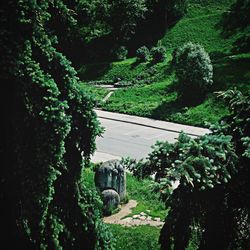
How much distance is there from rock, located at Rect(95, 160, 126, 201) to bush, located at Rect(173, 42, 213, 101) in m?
13.4

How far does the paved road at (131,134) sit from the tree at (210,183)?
13.4 metres

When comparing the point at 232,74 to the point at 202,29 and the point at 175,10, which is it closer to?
the point at 202,29

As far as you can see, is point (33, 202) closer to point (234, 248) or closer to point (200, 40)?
point (234, 248)

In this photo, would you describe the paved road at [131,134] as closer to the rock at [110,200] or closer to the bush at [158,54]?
the rock at [110,200]

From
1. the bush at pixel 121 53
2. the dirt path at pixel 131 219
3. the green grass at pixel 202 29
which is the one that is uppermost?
the green grass at pixel 202 29

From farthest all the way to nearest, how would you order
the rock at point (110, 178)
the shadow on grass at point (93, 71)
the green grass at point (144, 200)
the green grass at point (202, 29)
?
the shadow on grass at point (93, 71) → the green grass at point (202, 29) → the rock at point (110, 178) → the green grass at point (144, 200)

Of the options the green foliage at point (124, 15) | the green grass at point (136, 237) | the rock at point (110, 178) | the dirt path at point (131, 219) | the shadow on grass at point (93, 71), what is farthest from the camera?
the green foliage at point (124, 15)

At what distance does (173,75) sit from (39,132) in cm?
2722

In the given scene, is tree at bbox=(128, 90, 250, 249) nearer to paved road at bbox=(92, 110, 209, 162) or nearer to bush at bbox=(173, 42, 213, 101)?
paved road at bbox=(92, 110, 209, 162)

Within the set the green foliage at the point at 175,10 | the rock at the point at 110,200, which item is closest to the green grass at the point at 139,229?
the rock at the point at 110,200

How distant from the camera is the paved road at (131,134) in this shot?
2092 centimetres

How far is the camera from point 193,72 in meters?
26.0

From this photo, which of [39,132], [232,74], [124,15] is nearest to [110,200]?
[39,132]

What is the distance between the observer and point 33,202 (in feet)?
20.8
